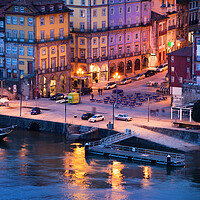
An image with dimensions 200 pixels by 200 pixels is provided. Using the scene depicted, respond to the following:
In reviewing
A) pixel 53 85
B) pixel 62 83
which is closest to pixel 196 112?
pixel 53 85

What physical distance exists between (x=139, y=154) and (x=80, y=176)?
49.6 ft

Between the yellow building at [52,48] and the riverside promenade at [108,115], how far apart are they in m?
6.19

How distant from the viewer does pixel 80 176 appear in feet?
461

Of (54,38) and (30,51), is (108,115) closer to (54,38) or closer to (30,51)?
(30,51)

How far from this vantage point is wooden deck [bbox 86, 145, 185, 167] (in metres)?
147

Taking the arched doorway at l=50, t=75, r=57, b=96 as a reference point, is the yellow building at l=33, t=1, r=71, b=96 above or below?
above

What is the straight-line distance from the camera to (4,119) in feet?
572

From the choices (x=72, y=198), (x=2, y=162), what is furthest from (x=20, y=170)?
(x=72, y=198)

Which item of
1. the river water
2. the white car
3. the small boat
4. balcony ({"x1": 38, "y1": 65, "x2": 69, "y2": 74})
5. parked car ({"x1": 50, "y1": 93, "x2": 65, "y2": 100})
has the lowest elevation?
the river water

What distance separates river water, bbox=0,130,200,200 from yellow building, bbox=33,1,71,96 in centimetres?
3137

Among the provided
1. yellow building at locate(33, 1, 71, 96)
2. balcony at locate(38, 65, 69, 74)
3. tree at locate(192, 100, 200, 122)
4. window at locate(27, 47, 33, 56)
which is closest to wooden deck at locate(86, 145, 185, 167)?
tree at locate(192, 100, 200, 122)

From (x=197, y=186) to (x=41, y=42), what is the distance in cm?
6623

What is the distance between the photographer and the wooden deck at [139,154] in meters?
147

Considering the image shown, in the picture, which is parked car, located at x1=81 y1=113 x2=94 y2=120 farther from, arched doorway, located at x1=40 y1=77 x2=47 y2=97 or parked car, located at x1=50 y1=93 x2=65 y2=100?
arched doorway, located at x1=40 y1=77 x2=47 y2=97
